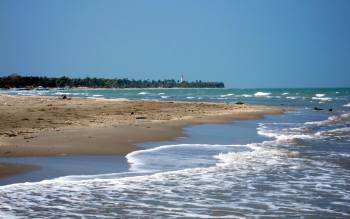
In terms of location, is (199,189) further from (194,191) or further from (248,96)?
(248,96)

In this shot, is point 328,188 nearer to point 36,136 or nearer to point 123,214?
point 123,214

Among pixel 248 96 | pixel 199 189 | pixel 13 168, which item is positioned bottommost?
pixel 248 96

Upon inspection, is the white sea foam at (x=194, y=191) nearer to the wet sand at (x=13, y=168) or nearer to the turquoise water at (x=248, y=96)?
the wet sand at (x=13, y=168)

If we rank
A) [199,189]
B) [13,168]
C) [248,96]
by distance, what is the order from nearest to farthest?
[199,189], [13,168], [248,96]

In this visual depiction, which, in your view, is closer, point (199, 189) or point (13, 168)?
point (199, 189)

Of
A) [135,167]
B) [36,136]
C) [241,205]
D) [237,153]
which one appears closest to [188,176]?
[135,167]

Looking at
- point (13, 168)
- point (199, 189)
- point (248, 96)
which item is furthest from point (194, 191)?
point (248, 96)

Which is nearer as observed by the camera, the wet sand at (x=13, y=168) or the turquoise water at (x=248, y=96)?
the wet sand at (x=13, y=168)

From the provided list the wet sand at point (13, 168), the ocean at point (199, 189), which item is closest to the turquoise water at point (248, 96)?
the ocean at point (199, 189)

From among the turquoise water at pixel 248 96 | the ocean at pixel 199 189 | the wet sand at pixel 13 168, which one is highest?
the wet sand at pixel 13 168

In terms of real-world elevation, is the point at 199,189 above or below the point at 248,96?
above

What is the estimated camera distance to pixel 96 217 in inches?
232

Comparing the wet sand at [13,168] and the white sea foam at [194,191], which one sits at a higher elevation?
the wet sand at [13,168]

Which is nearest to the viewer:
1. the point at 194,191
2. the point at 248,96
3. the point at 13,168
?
the point at 194,191
